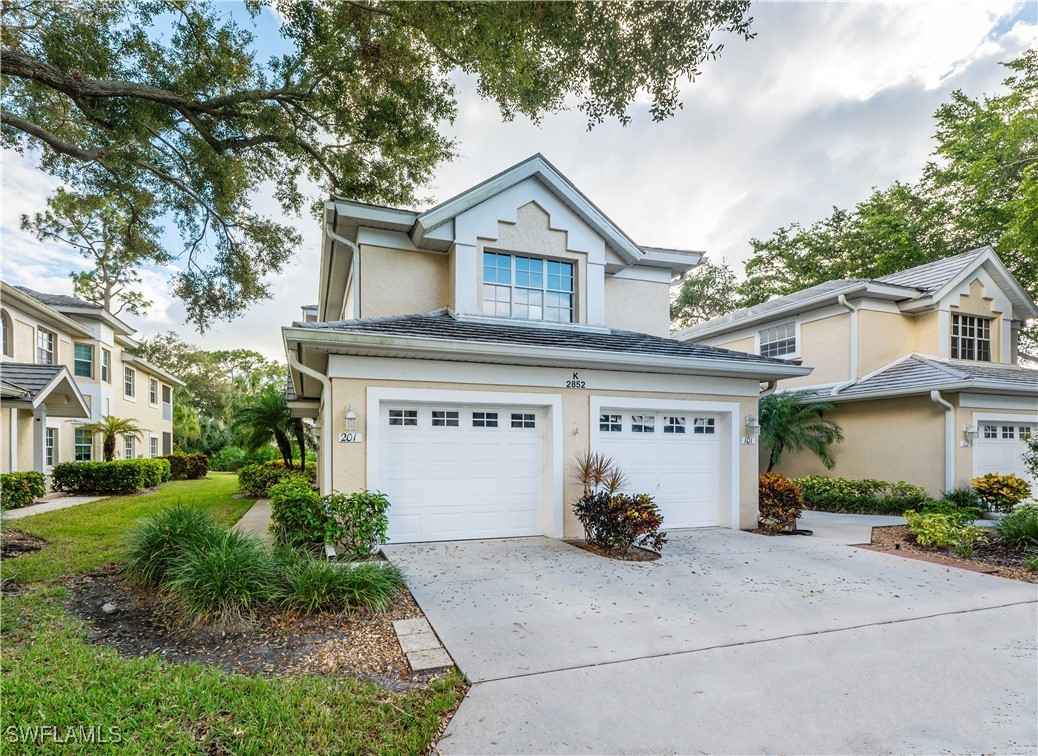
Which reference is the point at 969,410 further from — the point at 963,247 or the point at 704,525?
the point at 963,247

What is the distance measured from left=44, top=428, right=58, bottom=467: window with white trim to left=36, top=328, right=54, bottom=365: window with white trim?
239 cm

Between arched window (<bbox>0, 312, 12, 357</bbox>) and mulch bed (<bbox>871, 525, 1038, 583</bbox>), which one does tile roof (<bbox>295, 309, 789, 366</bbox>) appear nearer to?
mulch bed (<bbox>871, 525, 1038, 583</bbox>)

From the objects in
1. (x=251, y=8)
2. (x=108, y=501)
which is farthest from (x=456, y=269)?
(x=108, y=501)

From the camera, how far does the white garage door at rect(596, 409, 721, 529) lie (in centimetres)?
958

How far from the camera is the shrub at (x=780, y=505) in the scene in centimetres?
994

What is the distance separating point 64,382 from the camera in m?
13.5

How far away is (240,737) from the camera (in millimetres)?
3168

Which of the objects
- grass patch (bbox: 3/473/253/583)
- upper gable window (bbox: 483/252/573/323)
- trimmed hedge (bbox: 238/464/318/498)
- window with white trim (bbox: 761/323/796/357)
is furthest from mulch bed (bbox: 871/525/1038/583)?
trimmed hedge (bbox: 238/464/318/498)

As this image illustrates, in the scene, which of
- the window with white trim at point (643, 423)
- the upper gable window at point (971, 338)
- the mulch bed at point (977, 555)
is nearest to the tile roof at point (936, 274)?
the upper gable window at point (971, 338)

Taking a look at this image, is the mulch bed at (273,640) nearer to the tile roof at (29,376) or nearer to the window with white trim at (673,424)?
the window with white trim at (673,424)

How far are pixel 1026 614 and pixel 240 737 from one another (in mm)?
7523

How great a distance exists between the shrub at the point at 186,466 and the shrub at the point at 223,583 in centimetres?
2081

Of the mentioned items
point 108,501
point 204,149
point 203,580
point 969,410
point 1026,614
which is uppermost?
point 204,149

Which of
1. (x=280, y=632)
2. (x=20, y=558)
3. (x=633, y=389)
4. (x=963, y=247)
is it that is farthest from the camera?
(x=963, y=247)
